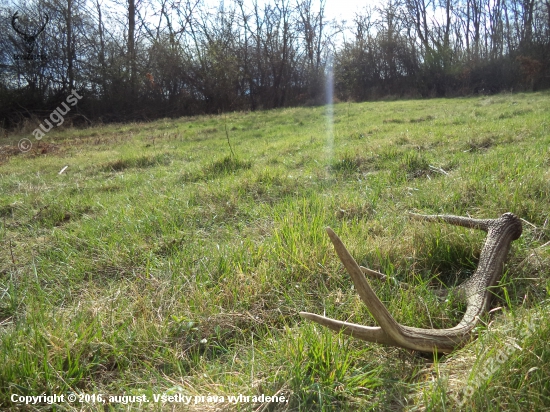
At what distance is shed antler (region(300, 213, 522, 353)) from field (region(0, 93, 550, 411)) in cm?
7

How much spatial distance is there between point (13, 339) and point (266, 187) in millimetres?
2791

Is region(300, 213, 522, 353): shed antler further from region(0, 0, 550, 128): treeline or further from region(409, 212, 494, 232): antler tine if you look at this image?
region(0, 0, 550, 128): treeline

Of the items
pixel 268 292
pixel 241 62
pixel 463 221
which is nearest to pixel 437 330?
pixel 268 292

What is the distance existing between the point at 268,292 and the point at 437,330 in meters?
0.83

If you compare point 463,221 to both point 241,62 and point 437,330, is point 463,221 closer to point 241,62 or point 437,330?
Result: point 437,330

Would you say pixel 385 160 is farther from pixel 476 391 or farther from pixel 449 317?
pixel 476 391

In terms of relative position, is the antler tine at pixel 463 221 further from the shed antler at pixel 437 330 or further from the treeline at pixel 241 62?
the treeline at pixel 241 62

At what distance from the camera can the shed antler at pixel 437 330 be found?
126cm

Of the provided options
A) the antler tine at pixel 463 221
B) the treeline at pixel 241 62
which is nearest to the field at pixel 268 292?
the antler tine at pixel 463 221

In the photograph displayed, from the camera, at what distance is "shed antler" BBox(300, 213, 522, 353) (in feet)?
4.12

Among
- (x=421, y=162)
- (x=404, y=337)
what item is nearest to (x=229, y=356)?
(x=404, y=337)

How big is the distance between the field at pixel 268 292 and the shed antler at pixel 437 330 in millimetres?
67

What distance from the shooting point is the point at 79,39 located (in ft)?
61.6

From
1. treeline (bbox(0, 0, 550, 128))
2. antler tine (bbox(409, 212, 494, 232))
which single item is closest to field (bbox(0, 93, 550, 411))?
antler tine (bbox(409, 212, 494, 232))
